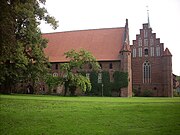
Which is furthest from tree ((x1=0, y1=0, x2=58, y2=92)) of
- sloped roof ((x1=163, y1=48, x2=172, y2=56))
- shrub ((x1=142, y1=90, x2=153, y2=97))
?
sloped roof ((x1=163, y1=48, x2=172, y2=56))

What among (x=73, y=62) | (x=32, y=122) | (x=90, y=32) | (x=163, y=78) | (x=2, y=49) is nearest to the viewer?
(x=32, y=122)

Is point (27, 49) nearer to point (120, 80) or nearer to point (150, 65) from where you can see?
point (120, 80)

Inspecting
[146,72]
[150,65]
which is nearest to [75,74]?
[146,72]

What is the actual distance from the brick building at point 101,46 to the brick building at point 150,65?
4191 mm

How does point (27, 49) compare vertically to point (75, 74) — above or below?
above

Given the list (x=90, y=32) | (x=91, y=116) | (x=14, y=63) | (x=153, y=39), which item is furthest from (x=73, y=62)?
(x=91, y=116)

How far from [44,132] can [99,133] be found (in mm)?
2165

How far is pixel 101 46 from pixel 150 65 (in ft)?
32.7

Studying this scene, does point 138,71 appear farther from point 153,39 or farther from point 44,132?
point 44,132

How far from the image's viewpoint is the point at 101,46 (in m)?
48.3

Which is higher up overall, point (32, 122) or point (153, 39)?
point (153, 39)

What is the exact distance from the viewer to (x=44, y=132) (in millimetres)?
10172

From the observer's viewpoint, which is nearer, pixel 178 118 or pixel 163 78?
pixel 178 118

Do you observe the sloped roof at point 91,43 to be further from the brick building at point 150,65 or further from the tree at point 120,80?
the brick building at point 150,65
